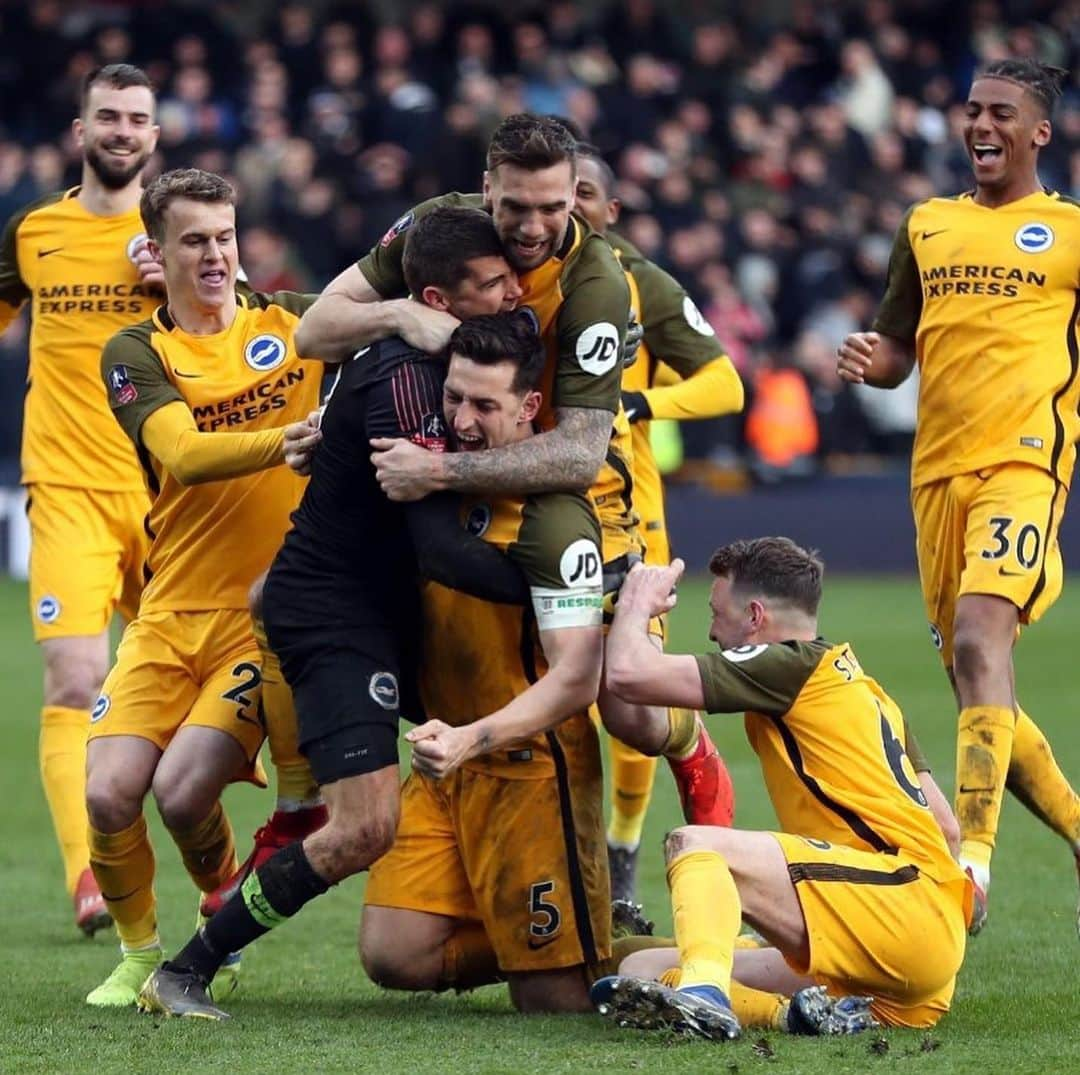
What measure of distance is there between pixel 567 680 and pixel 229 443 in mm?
1236

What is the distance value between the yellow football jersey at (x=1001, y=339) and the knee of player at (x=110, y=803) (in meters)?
2.91

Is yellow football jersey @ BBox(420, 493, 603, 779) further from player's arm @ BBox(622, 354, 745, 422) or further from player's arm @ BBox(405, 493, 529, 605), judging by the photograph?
player's arm @ BBox(622, 354, 745, 422)

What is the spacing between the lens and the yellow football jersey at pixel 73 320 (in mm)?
8469

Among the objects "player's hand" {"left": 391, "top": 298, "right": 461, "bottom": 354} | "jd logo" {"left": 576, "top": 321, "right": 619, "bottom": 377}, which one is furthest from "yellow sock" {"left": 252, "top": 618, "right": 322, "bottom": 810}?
"jd logo" {"left": 576, "top": 321, "right": 619, "bottom": 377}

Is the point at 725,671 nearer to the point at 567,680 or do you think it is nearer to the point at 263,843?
the point at 567,680

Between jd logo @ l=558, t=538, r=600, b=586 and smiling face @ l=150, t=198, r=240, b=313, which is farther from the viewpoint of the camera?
smiling face @ l=150, t=198, r=240, b=313

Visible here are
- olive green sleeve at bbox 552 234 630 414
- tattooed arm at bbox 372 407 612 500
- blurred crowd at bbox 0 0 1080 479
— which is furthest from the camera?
blurred crowd at bbox 0 0 1080 479

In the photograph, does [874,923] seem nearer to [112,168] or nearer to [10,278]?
[112,168]

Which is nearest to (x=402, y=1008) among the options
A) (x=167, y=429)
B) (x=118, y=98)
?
(x=167, y=429)

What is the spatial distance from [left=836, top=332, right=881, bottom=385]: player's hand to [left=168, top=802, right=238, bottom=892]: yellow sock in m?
2.63

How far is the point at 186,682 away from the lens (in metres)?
6.90

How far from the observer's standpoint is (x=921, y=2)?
25.1 meters

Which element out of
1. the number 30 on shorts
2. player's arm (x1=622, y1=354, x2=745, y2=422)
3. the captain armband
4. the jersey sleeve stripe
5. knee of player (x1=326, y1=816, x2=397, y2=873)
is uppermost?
player's arm (x1=622, y1=354, x2=745, y2=422)

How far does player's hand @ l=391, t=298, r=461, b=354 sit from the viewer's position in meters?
6.16
